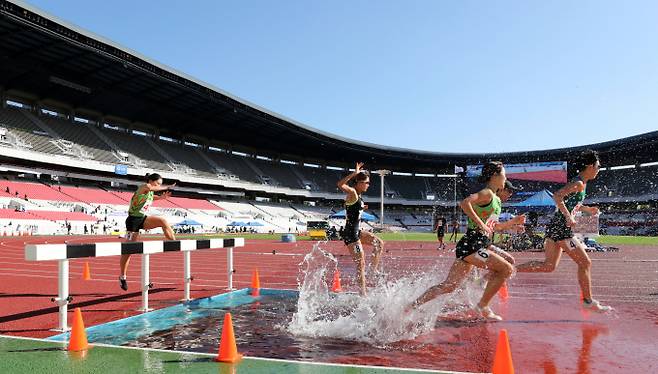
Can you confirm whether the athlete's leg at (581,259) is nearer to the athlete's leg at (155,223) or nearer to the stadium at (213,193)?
the stadium at (213,193)

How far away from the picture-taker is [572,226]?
687cm

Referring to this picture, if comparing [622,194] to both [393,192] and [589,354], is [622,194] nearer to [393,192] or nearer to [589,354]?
[393,192]

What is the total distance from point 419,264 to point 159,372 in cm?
1315

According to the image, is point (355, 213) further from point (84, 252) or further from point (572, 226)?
point (84, 252)

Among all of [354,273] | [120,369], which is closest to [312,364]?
[120,369]

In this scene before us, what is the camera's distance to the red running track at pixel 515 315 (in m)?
4.61

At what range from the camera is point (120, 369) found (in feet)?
13.9

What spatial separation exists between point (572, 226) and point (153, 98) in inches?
2044

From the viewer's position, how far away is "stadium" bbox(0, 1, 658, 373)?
5.94m

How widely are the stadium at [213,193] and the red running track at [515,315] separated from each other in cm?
4

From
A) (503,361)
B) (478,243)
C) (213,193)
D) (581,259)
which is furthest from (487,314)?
(213,193)

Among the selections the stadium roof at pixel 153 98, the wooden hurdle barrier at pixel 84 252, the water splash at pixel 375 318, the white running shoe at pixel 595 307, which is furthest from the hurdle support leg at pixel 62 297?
the stadium roof at pixel 153 98

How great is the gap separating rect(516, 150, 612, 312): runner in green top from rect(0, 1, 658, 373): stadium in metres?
0.61

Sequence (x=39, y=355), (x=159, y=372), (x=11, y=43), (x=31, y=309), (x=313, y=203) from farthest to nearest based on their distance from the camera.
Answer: (x=313, y=203) < (x=11, y=43) < (x=31, y=309) < (x=39, y=355) < (x=159, y=372)
